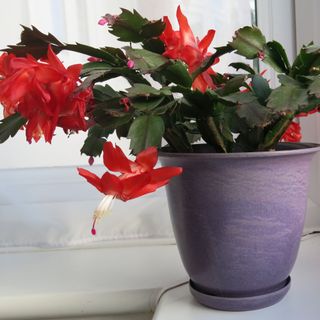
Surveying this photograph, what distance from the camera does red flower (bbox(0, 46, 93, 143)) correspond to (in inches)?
17.7

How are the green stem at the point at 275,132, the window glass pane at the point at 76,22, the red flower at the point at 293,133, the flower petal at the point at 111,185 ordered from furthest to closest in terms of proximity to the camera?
the window glass pane at the point at 76,22 < the red flower at the point at 293,133 < the green stem at the point at 275,132 < the flower petal at the point at 111,185

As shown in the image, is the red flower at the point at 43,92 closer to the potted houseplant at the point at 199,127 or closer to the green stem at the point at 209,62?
the potted houseplant at the point at 199,127

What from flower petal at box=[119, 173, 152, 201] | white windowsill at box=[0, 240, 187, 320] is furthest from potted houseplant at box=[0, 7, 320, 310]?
white windowsill at box=[0, 240, 187, 320]

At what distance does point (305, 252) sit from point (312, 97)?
17.5 inches

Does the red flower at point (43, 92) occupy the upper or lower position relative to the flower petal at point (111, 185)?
upper

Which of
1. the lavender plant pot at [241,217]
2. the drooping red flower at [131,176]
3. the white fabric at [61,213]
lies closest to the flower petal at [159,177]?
the drooping red flower at [131,176]

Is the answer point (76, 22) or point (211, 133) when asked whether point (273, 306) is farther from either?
point (76, 22)

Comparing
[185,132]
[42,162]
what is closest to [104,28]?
[42,162]

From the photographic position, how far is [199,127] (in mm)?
583

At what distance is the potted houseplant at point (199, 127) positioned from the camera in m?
0.47

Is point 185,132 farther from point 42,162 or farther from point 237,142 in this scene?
point 42,162

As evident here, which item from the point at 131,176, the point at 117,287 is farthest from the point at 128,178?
the point at 117,287

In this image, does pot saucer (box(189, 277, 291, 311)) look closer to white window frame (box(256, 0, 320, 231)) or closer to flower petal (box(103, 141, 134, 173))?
flower petal (box(103, 141, 134, 173))

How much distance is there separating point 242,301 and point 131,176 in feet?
0.85
